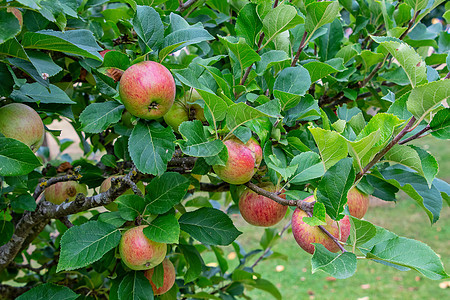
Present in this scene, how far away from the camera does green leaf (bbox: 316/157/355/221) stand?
804 mm

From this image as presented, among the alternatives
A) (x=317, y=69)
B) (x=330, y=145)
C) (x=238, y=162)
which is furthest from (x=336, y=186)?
(x=317, y=69)

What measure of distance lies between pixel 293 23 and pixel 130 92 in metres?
0.41

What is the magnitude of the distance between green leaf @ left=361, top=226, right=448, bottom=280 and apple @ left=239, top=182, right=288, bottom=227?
316 millimetres

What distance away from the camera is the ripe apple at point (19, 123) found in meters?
0.98

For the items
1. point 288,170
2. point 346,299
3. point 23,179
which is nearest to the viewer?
point 288,170

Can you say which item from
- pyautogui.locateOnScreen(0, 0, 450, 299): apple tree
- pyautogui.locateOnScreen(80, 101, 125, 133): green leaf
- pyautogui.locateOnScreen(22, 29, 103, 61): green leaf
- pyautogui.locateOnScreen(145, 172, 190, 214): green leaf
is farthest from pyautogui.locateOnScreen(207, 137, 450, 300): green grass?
pyautogui.locateOnScreen(22, 29, 103, 61): green leaf

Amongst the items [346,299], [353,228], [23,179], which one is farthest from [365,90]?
[346,299]

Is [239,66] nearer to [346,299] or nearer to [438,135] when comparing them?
[438,135]

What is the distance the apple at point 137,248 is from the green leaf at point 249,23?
1.73ft

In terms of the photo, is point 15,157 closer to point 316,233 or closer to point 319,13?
point 316,233

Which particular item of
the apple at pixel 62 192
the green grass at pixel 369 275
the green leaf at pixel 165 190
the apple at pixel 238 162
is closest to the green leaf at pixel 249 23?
the apple at pixel 238 162

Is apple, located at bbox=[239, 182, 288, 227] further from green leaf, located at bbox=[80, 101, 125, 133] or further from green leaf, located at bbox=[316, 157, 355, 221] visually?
green leaf, located at bbox=[80, 101, 125, 133]

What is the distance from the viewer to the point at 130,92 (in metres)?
0.92

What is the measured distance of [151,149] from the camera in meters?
0.92
